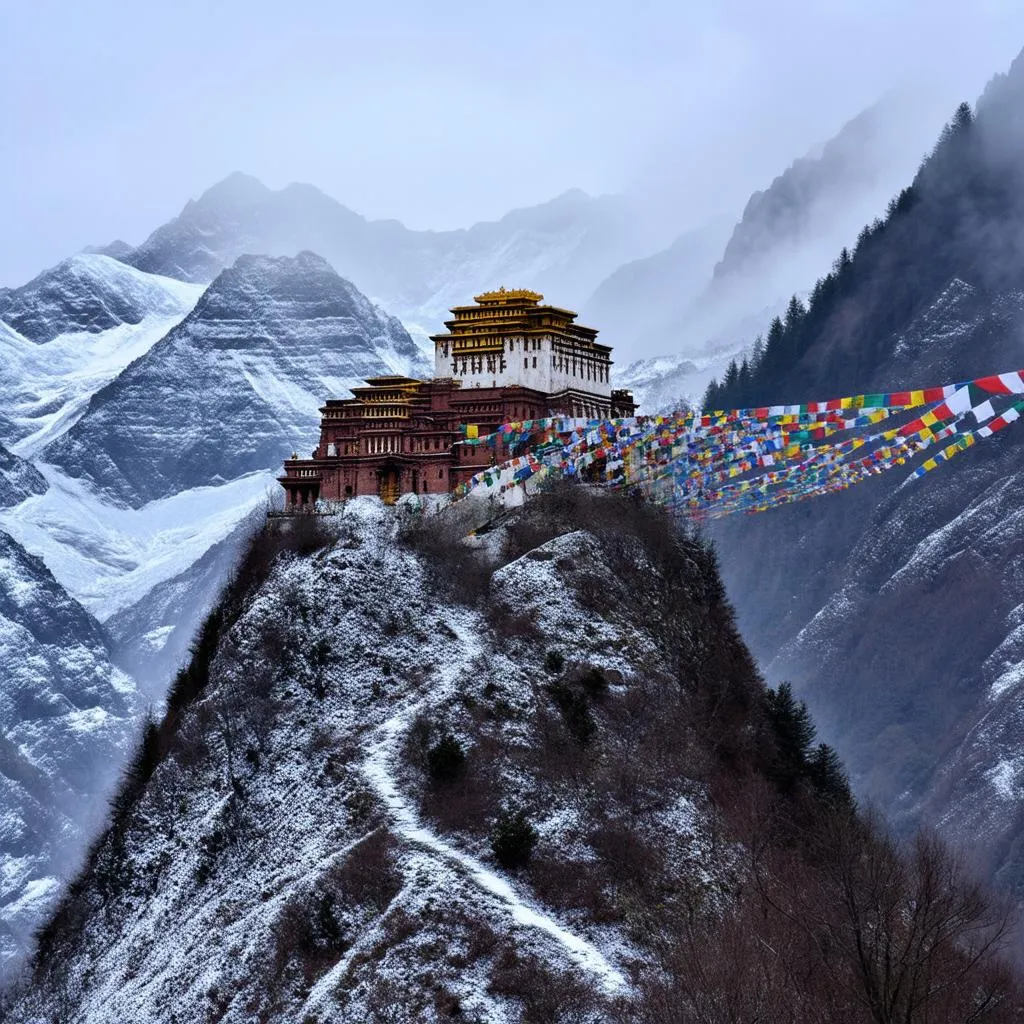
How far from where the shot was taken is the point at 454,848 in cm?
11369

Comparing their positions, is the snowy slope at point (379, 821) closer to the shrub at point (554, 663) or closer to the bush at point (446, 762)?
the shrub at point (554, 663)

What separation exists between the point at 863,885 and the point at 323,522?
5129 cm

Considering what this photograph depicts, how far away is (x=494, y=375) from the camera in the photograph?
15838 centimetres

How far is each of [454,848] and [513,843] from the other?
2.78 metres

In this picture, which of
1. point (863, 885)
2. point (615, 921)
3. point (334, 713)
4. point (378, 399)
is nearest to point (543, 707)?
point (334, 713)

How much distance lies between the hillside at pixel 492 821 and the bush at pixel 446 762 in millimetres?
155

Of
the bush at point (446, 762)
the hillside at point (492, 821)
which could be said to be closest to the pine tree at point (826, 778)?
the hillside at point (492, 821)

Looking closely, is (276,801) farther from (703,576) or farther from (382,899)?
(703,576)

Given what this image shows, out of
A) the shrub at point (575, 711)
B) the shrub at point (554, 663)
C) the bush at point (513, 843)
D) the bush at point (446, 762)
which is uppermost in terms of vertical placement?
the shrub at point (554, 663)

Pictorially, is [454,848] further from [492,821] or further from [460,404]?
[460,404]

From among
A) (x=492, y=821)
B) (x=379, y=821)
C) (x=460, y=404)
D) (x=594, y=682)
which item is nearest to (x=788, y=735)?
(x=594, y=682)

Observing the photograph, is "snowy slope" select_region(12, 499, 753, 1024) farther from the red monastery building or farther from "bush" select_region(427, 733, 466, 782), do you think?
the red monastery building

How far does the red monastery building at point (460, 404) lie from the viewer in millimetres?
150875

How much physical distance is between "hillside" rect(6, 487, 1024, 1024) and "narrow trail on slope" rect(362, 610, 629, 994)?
0.15m
